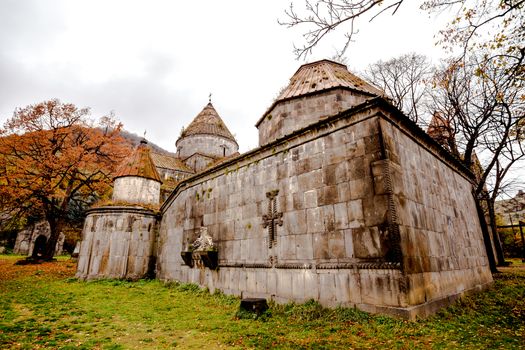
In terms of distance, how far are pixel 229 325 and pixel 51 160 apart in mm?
18369

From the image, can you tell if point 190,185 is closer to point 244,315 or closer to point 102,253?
point 102,253

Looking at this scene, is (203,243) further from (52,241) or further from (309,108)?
(52,241)

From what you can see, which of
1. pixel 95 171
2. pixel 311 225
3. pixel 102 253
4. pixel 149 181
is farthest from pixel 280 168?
pixel 95 171

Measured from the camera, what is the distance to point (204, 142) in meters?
30.8

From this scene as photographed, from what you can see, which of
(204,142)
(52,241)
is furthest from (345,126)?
(204,142)

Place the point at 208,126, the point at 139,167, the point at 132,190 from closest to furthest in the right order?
the point at 132,190, the point at 139,167, the point at 208,126

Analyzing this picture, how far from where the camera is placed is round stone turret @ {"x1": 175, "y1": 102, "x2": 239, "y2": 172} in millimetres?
30125

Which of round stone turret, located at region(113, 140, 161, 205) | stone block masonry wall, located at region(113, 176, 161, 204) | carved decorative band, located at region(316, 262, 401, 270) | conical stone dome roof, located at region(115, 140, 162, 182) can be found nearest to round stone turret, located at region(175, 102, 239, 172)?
conical stone dome roof, located at region(115, 140, 162, 182)

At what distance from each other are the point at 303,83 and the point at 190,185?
21.1 feet

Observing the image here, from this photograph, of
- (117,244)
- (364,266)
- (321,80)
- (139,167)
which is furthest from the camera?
(139,167)

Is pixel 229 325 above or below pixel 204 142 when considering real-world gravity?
below

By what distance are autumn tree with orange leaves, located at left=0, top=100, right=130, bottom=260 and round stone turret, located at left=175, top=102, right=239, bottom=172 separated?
957cm

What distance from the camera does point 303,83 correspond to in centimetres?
1102

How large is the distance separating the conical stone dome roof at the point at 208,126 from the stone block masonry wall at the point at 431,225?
25188 mm
